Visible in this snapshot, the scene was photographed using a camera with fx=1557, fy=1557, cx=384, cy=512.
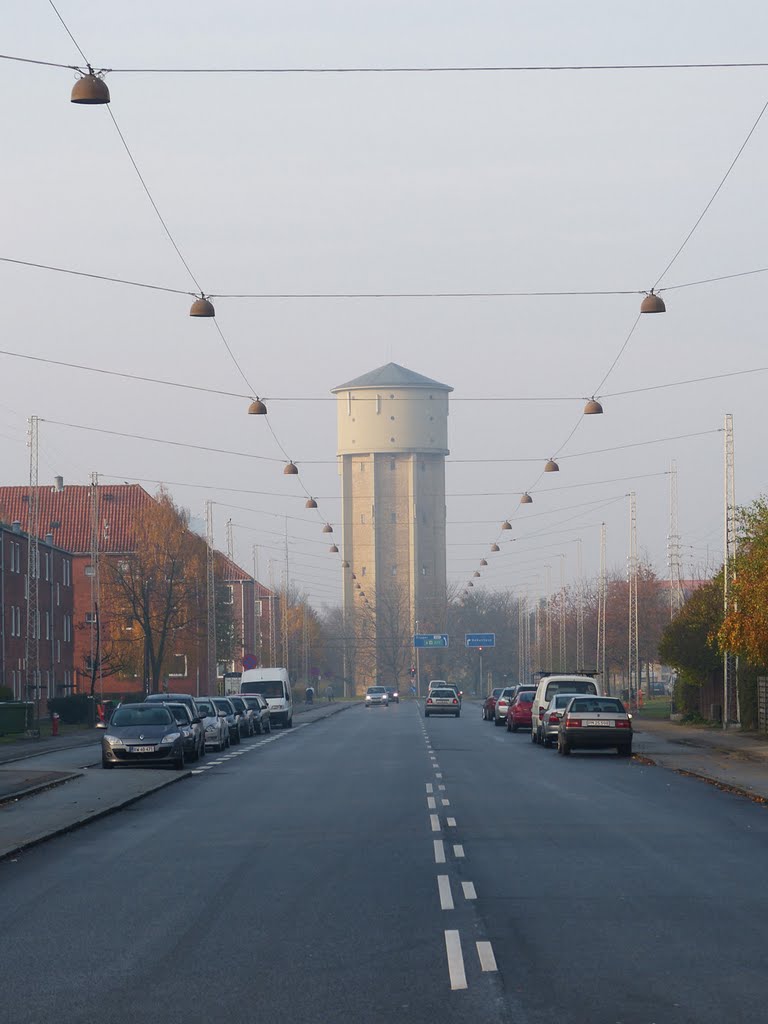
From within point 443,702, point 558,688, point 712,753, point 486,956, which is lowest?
point 443,702

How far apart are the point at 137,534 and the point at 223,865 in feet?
210

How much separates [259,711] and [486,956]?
1717 inches

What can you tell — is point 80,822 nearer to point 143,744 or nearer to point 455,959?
point 455,959

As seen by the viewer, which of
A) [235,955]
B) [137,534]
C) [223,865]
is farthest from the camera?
[137,534]

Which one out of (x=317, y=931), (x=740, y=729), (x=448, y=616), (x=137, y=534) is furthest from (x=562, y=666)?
(x=317, y=931)

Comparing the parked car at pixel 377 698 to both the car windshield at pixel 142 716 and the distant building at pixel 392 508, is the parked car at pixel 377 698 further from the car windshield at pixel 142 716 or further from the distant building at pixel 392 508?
the car windshield at pixel 142 716

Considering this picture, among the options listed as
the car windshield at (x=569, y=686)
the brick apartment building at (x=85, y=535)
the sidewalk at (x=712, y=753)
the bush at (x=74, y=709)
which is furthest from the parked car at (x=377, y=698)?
the car windshield at (x=569, y=686)

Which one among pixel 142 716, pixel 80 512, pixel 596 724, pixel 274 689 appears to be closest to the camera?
pixel 142 716

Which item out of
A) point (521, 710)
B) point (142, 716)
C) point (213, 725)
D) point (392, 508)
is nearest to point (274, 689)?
point (521, 710)

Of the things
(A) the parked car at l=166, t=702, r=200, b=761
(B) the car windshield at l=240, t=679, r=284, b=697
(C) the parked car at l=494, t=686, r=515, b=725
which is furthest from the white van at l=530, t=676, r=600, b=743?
(B) the car windshield at l=240, t=679, r=284, b=697

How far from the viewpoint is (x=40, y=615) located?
82375 mm

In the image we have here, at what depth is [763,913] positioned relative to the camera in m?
11.7

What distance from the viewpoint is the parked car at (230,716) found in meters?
44.3

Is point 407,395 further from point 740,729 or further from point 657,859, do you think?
point 657,859
